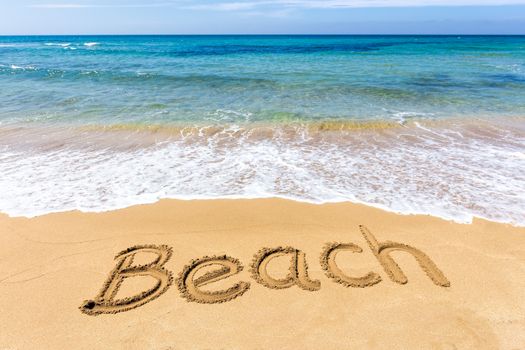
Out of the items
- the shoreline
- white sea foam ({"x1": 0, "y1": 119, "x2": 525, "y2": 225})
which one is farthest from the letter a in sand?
white sea foam ({"x1": 0, "y1": 119, "x2": 525, "y2": 225})

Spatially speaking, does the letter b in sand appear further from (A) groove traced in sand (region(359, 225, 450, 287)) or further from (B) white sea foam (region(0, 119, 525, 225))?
(A) groove traced in sand (region(359, 225, 450, 287))

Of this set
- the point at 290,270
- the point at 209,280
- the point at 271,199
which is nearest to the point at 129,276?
the point at 209,280

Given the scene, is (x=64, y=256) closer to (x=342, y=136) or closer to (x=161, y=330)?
(x=161, y=330)

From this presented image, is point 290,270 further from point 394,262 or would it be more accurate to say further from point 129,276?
point 129,276

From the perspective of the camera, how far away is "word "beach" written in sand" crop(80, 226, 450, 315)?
4.55 metres

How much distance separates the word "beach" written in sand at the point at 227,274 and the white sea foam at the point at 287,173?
5.32 feet

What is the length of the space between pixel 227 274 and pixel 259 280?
20.3 inches

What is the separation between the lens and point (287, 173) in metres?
8.28

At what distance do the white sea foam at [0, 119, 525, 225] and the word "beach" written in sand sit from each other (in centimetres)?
162

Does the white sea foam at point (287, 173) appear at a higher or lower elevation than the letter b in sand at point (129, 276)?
higher

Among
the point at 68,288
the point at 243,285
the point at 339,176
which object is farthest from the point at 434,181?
the point at 68,288

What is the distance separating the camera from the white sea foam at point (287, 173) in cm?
692

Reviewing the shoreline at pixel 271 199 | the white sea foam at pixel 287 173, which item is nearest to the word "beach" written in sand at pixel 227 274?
the shoreline at pixel 271 199

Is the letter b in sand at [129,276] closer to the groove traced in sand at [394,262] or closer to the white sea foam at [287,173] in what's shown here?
the white sea foam at [287,173]
